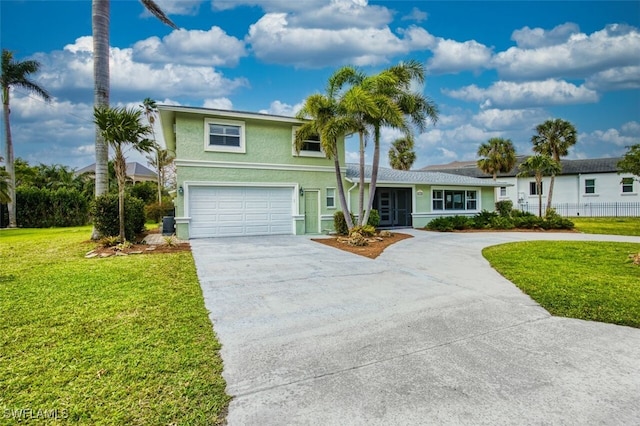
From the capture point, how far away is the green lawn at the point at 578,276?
4992 mm

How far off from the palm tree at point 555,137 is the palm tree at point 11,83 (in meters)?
38.3

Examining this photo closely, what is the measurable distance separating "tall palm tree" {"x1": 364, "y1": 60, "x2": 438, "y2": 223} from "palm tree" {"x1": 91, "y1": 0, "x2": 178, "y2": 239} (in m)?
10.3

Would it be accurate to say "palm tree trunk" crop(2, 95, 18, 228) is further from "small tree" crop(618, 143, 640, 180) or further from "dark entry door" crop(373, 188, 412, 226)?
"small tree" crop(618, 143, 640, 180)

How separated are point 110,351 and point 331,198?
13570mm

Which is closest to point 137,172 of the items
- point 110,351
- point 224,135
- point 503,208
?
point 224,135

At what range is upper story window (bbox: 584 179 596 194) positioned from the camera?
97.5 feet

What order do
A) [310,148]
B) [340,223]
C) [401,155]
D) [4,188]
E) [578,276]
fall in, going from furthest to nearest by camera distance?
1. [401,155]
2. [4,188]
3. [310,148]
4. [340,223]
5. [578,276]

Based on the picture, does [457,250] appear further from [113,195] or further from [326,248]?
[113,195]

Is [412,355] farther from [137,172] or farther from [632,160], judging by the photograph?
[137,172]

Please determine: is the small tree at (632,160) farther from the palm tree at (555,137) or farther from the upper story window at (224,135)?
the upper story window at (224,135)

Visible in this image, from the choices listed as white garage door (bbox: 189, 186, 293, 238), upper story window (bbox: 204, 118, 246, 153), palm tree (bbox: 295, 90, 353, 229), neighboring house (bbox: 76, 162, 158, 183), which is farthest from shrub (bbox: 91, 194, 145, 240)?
neighboring house (bbox: 76, 162, 158, 183)

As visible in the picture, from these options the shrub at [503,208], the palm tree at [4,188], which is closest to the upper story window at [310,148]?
the shrub at [503,208]

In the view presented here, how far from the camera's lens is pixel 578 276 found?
7.12 m

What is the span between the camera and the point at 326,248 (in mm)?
11461
